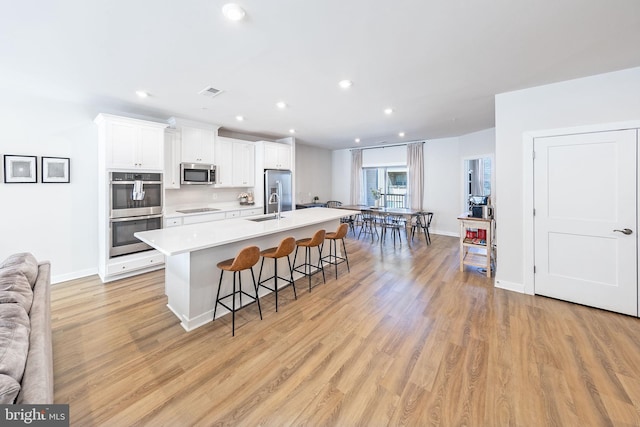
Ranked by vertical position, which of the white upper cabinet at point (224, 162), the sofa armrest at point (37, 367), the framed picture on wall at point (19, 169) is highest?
the white upper cabinet at point (224, 162)

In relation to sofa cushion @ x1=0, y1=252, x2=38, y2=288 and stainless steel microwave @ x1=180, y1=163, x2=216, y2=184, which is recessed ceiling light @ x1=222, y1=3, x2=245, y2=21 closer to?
sofa cushion @ x1=0, y1=252, x2=38, y2=288

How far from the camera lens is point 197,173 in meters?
4.92

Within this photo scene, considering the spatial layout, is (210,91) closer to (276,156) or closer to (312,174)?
(276,156)

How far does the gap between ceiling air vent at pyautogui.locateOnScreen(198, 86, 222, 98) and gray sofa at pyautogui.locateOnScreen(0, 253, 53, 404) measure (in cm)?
249

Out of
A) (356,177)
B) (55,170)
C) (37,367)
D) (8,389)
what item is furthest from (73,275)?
(356,177)

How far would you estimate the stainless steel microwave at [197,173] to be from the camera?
475 centimetres

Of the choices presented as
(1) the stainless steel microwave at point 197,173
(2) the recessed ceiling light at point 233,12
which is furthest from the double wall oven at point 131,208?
(2) the recessed ceiling light at point 233,12

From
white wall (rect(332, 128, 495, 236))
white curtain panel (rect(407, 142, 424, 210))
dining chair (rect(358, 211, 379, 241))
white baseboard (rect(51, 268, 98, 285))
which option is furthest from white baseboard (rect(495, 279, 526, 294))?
white baseboard (rect(51, 268, 98, 285))

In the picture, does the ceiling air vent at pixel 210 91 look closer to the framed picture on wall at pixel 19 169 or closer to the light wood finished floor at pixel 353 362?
the framed picture on wall at pixel 19 169

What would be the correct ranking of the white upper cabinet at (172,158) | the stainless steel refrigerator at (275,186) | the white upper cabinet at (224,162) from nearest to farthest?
the white upper cabinet at (172,158) → the white upper cabinet at (224,162) → the stainless steel refrigerator at (275,186)

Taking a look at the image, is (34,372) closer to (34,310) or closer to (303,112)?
(34,310)

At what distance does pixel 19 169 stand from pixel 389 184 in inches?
311

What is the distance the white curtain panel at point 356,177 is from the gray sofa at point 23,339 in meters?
7.54

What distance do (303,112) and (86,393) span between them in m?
4.15
